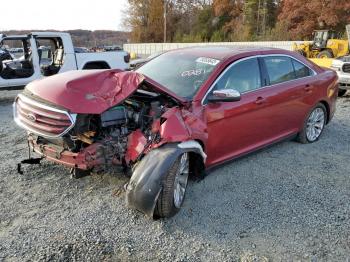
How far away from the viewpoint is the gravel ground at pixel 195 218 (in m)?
3.26

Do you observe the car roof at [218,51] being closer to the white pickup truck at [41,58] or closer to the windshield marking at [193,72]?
the windshield marking at [193,72]

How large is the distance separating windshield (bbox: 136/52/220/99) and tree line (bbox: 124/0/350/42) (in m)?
30.4

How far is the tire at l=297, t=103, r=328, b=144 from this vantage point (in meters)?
6.14

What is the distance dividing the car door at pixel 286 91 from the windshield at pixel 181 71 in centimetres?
98

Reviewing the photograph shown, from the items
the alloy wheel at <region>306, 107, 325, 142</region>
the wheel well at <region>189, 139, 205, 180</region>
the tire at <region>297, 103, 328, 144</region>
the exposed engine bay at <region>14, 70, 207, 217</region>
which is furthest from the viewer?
the alloy wheel at <region>306, 107, 325, 142</region>

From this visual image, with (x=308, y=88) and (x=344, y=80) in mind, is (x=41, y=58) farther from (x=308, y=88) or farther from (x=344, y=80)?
(x=344, y=80)

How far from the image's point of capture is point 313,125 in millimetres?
6395

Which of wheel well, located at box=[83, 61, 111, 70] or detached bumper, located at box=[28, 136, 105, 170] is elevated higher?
wheel well, located at box=[83, 61, 111, 70]

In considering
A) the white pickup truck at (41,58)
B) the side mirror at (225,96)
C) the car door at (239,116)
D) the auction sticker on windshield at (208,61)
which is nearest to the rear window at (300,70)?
the car door at (239,116)

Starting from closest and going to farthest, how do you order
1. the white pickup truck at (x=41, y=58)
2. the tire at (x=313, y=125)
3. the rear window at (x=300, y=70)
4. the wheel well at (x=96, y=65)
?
1. the rear window at (x=300, y=70)
2. the tire at (x=313, y=125)
3. the white pickup truck at (x=41, y=58)
4. the wheel well at (x=96, y=65)

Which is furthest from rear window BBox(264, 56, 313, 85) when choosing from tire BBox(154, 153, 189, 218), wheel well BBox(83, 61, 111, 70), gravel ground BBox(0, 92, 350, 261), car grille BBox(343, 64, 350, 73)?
wheel well BBox(83, 61, 111, 70)

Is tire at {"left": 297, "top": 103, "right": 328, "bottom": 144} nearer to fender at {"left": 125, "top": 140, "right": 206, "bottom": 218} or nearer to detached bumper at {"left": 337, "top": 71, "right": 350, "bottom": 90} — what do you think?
fender at {"left": 125, "top": 140, "right": 206, "bottom": 218}

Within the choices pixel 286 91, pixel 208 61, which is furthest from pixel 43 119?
pixel 286 91

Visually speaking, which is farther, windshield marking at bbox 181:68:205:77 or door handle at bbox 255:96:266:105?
door handle at bbox 255:96:266:105
